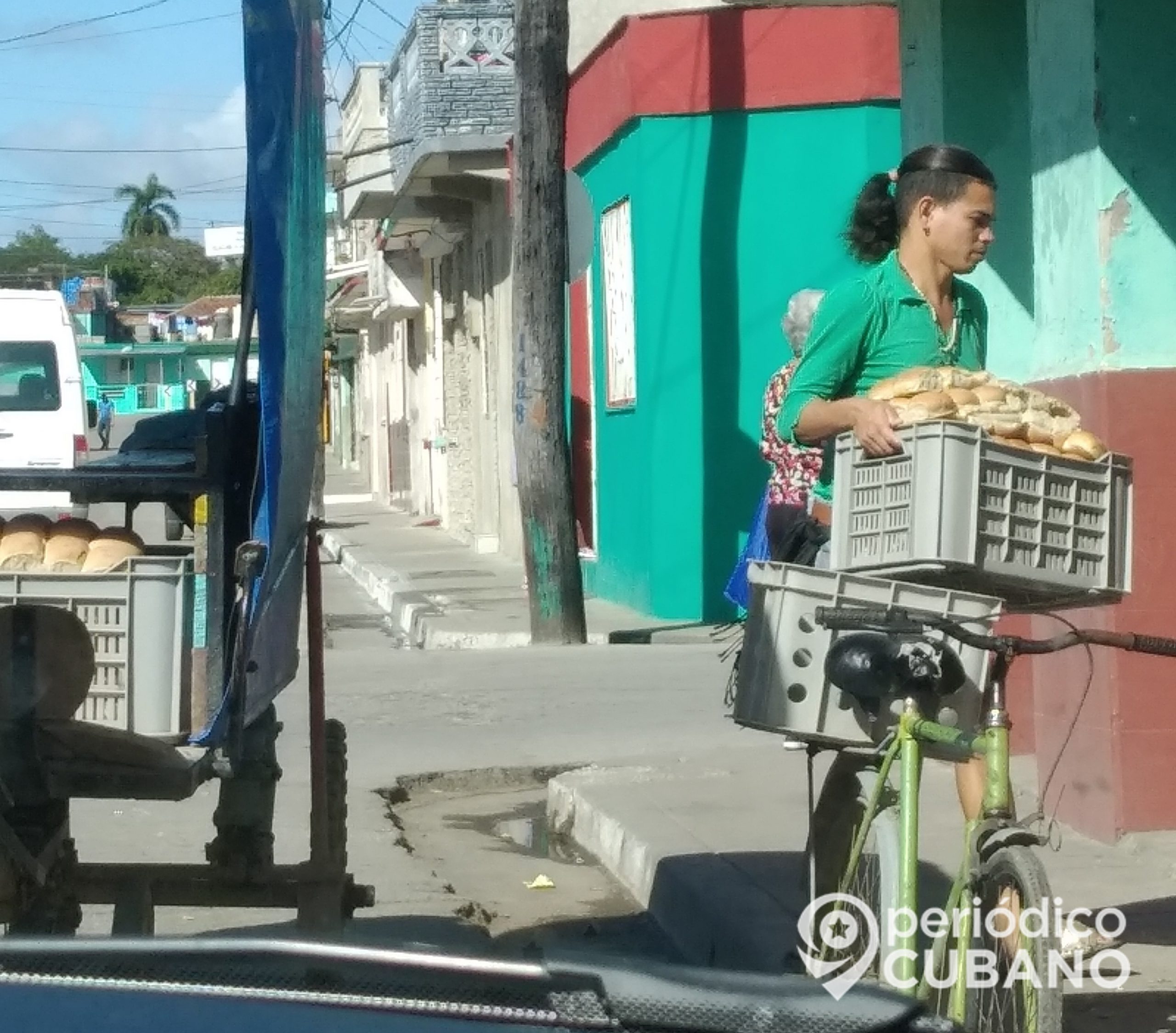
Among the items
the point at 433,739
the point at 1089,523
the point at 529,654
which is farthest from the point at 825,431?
the point at 529,654

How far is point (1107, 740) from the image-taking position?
19.0ft

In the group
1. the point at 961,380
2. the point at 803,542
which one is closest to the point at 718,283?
the point at 803,542

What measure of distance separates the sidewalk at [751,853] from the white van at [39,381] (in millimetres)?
11672

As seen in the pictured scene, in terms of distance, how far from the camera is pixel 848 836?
433 centimetres

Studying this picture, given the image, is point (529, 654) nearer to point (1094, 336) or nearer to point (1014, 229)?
point (1014, 229)

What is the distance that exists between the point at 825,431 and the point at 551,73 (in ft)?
27.5

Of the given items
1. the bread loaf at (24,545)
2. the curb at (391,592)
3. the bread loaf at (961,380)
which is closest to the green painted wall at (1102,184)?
the bread loaf at (961,380)

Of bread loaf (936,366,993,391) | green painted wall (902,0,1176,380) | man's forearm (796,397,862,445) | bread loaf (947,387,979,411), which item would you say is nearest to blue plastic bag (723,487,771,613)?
green painted wall (902,0,1176,380)

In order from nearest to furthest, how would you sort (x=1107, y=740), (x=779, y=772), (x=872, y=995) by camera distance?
(x=872, y=995) → (x=1107, y=740) → (x=779, y=772)

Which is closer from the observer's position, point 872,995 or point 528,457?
point 872,995

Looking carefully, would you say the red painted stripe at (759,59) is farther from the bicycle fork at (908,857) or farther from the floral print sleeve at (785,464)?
the bicycle fork at (908,857)

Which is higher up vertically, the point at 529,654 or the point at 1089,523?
the point at 1089,523

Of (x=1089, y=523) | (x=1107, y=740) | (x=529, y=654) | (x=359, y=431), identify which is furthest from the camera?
(x=359, y=431)

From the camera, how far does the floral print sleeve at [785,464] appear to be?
793cm
